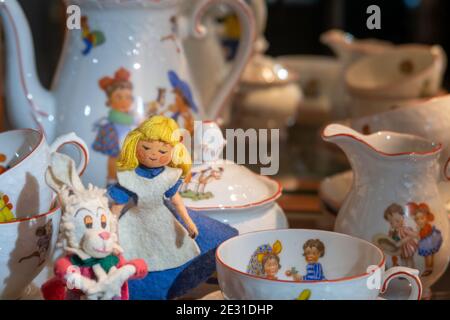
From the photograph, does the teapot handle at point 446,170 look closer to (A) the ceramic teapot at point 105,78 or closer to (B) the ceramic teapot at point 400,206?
(B) the ceramic teapot at point 400,206

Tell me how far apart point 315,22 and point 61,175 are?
4.80 feet

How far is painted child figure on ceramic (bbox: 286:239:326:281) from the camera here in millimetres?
734

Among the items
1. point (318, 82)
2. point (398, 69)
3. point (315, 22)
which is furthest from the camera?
point (315, 22)

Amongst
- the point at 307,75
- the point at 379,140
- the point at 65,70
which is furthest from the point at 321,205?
the point at 307,75

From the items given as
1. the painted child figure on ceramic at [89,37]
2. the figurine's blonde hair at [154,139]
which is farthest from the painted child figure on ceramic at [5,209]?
the painted child figure on ceramic at [89,37]

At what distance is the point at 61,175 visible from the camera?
2.16ft

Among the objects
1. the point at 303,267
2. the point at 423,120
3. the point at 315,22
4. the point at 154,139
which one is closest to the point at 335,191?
the point at 423,120

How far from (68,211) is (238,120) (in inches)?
30.3

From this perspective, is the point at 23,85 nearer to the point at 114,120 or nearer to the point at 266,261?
the point at 114,120

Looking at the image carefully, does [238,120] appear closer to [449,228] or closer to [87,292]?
[449,228]

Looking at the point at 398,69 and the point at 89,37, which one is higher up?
the point at 89,37

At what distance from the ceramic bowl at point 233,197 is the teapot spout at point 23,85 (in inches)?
7.9

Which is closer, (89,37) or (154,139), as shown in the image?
(154,139)

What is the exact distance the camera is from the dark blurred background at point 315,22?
2004 millimetres
